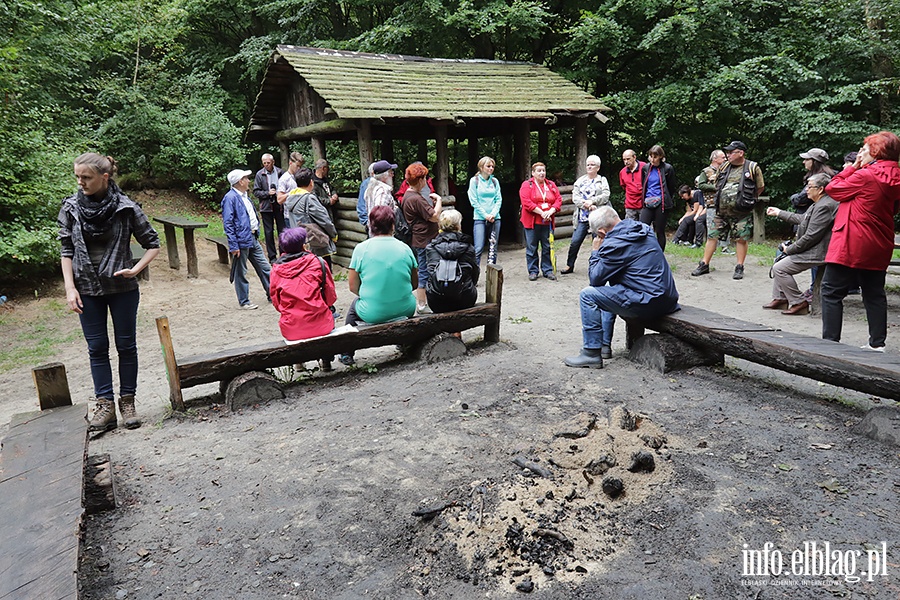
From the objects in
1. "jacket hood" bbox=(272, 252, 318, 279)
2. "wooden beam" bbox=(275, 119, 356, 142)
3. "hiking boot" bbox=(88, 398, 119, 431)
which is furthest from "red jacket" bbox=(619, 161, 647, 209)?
"hiking boot" bbox=(88, 398, 119, 431)

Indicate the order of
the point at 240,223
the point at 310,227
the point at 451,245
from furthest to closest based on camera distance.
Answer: the point at 240,223, the point at 310,227, the point at 451,245

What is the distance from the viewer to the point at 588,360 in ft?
17.5

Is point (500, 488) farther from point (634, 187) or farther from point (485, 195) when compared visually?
point (634, 187)

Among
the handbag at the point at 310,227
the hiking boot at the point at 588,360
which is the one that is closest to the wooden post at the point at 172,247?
the handbag at the point at 310,227

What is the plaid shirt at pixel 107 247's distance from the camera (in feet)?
14.1

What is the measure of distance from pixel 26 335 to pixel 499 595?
7932mm

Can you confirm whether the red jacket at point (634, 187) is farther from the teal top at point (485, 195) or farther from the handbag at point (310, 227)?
the handbag at point (310, 227)

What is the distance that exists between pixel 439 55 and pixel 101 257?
17291 mm

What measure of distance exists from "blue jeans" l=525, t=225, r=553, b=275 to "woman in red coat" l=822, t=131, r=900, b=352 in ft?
15.5

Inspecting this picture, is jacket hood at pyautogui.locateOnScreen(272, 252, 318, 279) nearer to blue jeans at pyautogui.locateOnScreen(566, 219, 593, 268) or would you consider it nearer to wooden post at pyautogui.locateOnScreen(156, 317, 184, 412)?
wooden post at pyautogui.locateOnScreen(156, 317, 184, 412)

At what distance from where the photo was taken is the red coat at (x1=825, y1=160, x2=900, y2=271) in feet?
15.9

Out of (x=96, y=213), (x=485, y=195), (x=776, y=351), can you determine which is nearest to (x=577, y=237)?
(x=485, y=195)

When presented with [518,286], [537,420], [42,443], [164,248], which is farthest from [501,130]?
[42,443]

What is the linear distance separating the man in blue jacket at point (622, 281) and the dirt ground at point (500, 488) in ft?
1.18
